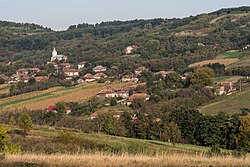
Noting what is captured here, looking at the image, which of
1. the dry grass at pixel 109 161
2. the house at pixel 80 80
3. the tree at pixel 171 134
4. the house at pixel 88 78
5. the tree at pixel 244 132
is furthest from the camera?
the house at pixel 88 78

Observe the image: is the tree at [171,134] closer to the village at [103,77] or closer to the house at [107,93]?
the village at [103,77]

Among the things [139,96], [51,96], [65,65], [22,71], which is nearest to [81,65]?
[65,65]

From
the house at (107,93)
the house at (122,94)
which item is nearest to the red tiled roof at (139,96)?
the house at (122,94)

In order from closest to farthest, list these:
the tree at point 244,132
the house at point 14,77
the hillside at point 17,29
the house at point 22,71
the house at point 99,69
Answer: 1. the tree at point 244,132
2. the house at point 14,77
3. the house at point 99,69
4. the house at point 22,71
5. the hillside at point 17,29

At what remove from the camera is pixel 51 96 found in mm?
52719

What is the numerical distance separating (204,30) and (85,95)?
5410 centimetres

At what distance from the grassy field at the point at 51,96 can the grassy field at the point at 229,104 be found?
15887 millimetres

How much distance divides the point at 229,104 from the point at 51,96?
22725 mm

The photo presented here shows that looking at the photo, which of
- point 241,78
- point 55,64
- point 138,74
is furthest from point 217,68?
point 55,64

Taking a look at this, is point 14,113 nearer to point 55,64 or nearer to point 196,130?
point 196,130

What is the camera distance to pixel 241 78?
5069 centimetres

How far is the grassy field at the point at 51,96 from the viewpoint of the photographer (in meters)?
47.6

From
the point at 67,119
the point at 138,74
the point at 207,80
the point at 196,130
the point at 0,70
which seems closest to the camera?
the point at 196,130

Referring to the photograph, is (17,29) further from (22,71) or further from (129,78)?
(129,78)
